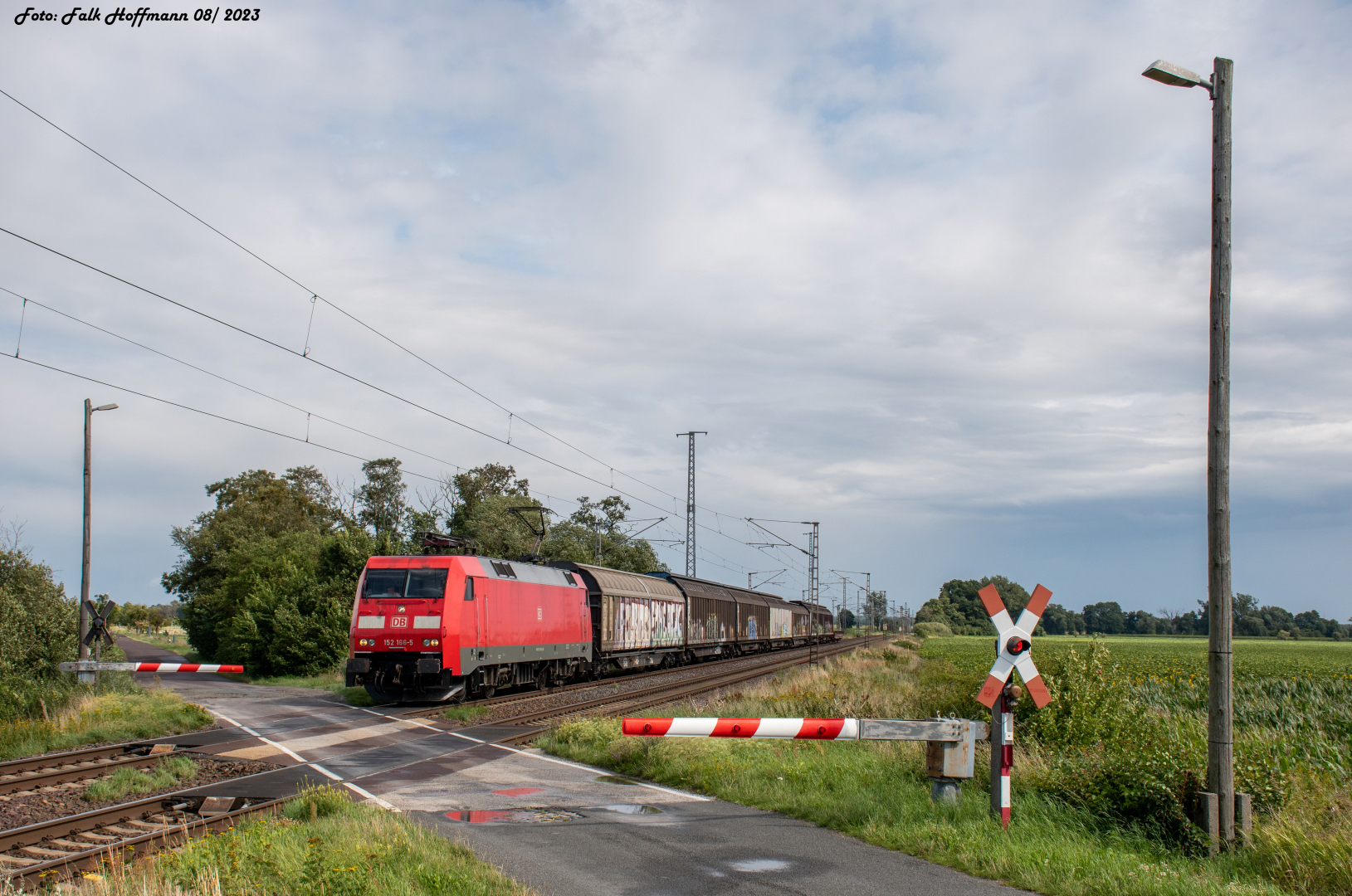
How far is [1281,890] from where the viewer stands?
6.55m

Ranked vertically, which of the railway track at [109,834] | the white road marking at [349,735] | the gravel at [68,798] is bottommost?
the white road marking at [349,735]

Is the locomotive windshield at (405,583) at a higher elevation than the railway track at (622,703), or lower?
higher

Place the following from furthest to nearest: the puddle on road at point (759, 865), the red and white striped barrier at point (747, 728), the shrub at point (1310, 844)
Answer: the red and white striped barrier at point (747, 728), the puddle on road at point (759, 865), the shrub at point (1310, 844)

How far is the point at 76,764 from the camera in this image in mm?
13242

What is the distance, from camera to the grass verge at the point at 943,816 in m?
6.75

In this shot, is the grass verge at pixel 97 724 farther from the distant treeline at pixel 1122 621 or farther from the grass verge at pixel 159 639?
the distant treeline at pixel 1122 621

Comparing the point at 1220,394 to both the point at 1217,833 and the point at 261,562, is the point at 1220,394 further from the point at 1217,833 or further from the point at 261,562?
the point at 261,562

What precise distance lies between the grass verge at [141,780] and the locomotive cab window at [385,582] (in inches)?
302

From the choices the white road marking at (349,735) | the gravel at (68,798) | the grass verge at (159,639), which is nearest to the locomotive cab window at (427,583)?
the white road marking at (349,735)

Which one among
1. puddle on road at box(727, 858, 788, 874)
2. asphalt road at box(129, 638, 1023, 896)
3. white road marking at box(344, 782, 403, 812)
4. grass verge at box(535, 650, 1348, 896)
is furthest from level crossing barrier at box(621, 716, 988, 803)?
white road marking at box(344, 782, 403, 812)

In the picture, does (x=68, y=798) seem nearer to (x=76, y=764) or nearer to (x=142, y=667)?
(x=76, y=764)

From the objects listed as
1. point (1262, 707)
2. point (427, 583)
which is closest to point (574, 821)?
point (427, 583)

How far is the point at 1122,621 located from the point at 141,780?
6094 inches

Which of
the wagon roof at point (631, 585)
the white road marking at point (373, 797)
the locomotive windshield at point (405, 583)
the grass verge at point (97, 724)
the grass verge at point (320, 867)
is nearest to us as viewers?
the grass verge at point (320, 867)
